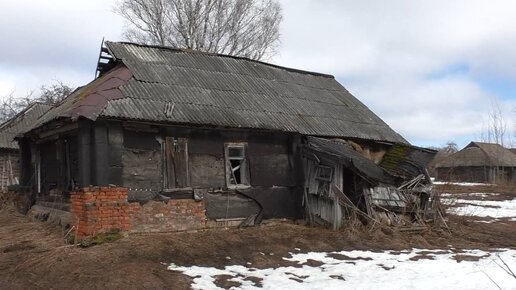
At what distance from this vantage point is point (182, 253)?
8.95 metres

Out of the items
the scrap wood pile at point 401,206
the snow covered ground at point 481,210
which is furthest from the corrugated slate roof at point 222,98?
the snow covered ground at point 481,210

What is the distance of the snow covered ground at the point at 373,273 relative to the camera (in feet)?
24.1

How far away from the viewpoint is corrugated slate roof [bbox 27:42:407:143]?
10492 mm

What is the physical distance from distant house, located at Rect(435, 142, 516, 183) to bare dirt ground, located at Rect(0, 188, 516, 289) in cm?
3485

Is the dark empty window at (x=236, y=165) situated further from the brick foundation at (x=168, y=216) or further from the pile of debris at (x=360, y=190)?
the pile of debris at (x=360, y=190)

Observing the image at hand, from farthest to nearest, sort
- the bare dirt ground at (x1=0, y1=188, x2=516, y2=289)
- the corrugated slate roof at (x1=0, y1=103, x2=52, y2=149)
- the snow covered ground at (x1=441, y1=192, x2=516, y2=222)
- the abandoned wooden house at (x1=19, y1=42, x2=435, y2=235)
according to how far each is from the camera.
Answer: the corrugated slate roof at (x1=0, y1=103, x2=52, y2=149) < the snow covered ground at (x1=441, y1=192, x2=516, y2=222) < the abandoned wooden house at (x1=19, y1=42, x2=435, y2=235) < the bare dirt ground at (x1=0, y1=188, x2=516, y2=289)

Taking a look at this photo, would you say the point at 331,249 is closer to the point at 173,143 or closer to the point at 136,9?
the point at 173,143

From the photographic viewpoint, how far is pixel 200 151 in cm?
1100

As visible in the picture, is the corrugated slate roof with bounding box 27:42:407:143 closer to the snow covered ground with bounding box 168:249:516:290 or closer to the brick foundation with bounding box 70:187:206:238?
the brick foundation with bounding box 70:187:206:238

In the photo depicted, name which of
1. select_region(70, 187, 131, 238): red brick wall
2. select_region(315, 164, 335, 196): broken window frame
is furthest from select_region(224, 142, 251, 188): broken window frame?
select_region(70, 187, 131, 238): red brick wall

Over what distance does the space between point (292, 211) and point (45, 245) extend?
5.91 m

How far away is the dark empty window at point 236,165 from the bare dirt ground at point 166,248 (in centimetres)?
119

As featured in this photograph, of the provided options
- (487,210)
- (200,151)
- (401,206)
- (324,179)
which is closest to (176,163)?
(200,151)

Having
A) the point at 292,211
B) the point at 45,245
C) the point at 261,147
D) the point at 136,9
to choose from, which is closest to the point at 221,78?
the point at 261,147
